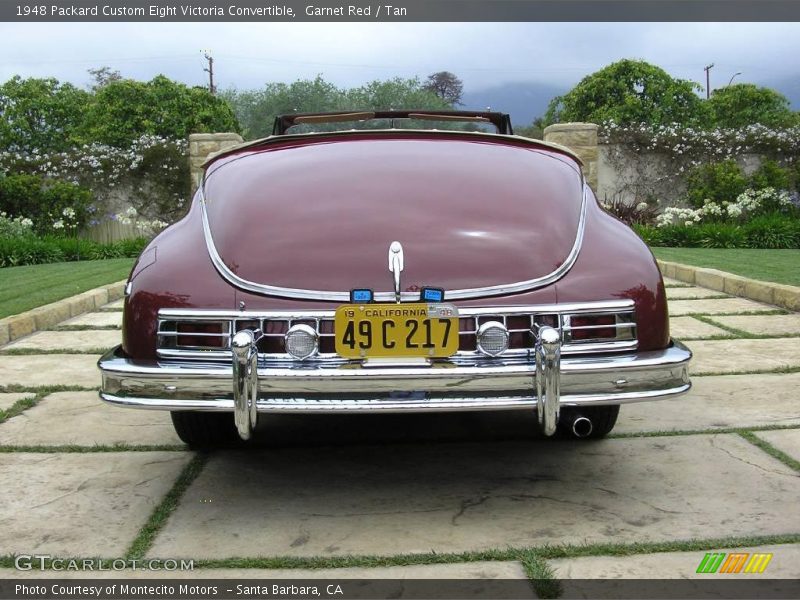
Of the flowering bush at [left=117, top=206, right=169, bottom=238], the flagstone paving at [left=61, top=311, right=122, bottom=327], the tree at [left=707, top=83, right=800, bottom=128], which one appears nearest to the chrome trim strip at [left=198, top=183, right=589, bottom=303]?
the flagstone paving at [left=61, top=311, right=122, bottom=327]

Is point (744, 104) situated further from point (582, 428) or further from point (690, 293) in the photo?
point (582, 428)

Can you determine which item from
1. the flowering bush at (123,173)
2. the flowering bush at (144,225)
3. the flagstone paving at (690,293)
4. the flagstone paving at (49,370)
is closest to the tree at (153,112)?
the flowering bush at (123,173)

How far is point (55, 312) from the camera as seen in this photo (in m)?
6.50

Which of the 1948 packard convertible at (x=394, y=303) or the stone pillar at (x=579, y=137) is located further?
the stone pillar at (x=579, y=137)

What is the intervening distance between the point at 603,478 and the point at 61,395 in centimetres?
272

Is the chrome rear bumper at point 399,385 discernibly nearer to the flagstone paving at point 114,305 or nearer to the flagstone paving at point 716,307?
the flagstone paving at point 716,307

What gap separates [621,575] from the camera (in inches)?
90.0

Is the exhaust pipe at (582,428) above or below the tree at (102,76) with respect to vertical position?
below

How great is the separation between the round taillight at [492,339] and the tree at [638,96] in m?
45.5

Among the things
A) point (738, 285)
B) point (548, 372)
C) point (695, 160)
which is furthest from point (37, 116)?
point (548, 372)

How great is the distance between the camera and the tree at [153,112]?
3881 centimetres

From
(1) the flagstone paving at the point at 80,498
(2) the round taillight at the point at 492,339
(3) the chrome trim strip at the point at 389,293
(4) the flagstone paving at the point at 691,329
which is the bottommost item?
(1) the flagstone paving at the point at 80,498
